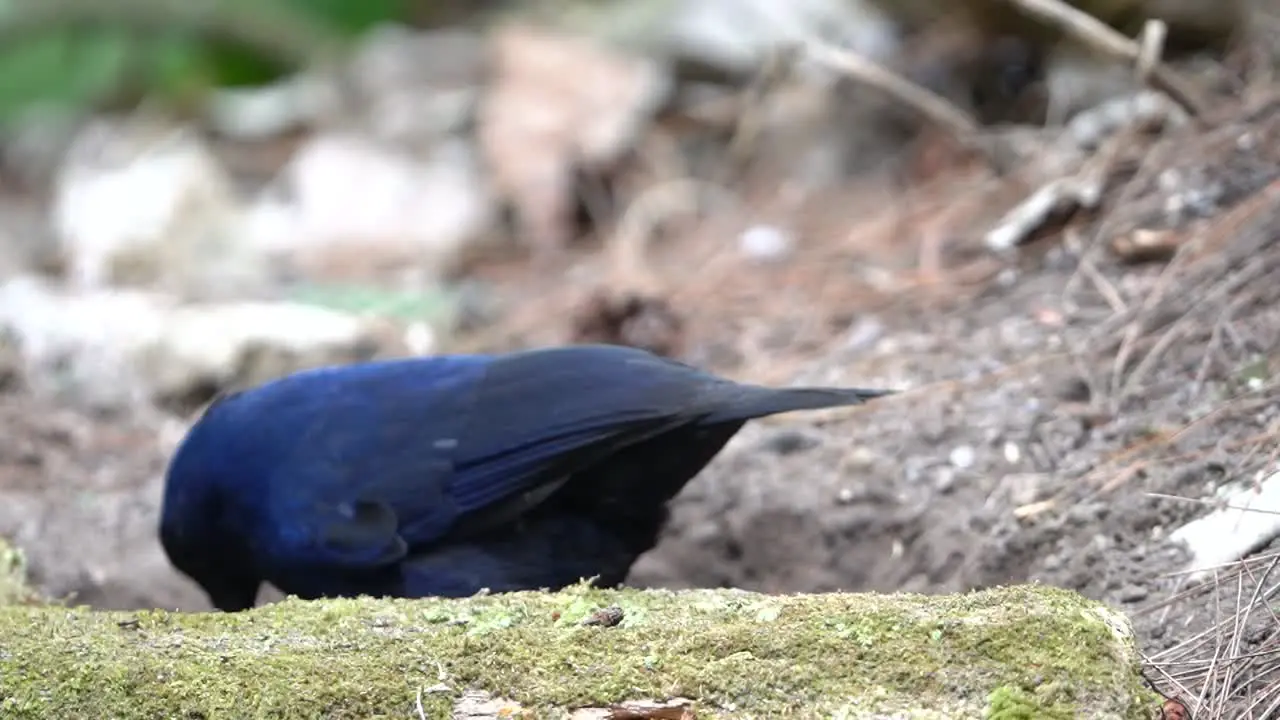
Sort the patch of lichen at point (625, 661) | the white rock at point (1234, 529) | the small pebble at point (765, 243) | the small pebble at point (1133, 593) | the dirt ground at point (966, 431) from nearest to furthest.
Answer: the patch of lichen at point (625, 661)
the white rock at point (1234, 529)
the small pebble at point (1133, 593)
the dirt ground at point (966, 431)
the small pebble at point (765, 243)

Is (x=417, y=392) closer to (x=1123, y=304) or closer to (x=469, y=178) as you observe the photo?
(x=1123, y=304)

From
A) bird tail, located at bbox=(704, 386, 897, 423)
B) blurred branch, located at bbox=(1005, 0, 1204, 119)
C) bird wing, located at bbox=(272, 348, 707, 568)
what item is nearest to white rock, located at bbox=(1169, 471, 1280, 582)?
bird tail, located at bbox=(704, 386, 897, 423)

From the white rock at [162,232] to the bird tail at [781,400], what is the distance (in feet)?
10.9

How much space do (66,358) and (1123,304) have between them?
353cm

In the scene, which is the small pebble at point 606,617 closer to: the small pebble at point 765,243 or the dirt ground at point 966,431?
the dirt ground at point 966,431

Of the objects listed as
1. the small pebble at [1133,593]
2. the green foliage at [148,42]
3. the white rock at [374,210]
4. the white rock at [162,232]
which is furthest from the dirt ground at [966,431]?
the green foliage at [148,42]

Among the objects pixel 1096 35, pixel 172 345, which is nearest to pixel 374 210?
pixel 172 345

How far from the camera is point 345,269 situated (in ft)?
21.4

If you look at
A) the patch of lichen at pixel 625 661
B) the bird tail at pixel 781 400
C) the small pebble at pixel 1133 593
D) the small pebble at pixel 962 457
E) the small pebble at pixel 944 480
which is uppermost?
the patch of lichen at pixel 625 661

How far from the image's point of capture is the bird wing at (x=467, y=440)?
335cm

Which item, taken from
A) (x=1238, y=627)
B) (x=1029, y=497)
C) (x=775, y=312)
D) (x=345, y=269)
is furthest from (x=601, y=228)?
(x=1238, y=627)

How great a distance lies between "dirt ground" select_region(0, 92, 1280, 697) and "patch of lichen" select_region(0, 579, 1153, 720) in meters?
0.43

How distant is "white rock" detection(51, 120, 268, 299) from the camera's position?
20.5 feet

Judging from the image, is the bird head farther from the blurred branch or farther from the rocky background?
the blurred branch
